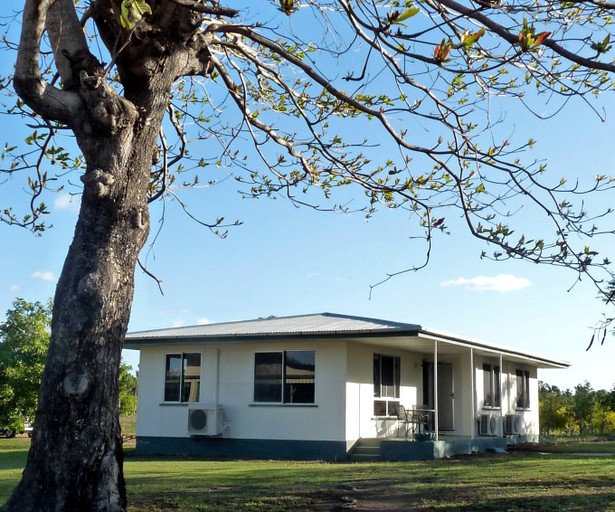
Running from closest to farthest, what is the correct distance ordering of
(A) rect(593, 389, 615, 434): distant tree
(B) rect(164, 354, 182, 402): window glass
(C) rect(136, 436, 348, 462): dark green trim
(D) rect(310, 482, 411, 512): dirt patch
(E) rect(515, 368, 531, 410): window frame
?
(D) rect(310, 482, 411, 512): dirt patch, (C) rect(136, 436, 348, 462): dark green trim, (B) rect(164, 354, 182, 402): window glass, (E) rect(515, 368, 531, 410): window frame, (A) rect(593, 389, 615, 434): distant tree

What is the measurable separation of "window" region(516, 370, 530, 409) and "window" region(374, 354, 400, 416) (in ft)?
25.6

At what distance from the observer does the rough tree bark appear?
6121 millimetres

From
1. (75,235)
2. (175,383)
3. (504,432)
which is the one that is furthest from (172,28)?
(504,432)

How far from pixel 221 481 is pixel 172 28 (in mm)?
6973

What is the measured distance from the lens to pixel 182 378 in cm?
2222

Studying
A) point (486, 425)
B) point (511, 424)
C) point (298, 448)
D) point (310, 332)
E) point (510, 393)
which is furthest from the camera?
point (510, 393)

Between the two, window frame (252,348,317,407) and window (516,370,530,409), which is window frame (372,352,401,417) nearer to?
window frame (252,348,317,407)

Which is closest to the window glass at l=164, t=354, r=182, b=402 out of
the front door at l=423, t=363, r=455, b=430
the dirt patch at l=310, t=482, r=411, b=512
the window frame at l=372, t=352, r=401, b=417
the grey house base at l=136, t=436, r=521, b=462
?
the grey house base at l=136, t=436, r=521, b=462

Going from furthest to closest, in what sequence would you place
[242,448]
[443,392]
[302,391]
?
[443,392]
[242,448]
[302,391]

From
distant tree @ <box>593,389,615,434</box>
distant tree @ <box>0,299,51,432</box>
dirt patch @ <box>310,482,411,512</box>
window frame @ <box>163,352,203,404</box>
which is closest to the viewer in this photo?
dirt patch @ <box>310,482,411,512</box>

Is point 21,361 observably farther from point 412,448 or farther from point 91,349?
point 91,349

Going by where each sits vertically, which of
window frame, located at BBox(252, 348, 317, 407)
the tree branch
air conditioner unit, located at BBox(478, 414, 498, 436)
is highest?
the tree branch

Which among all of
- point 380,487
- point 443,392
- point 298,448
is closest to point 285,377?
point 298,448

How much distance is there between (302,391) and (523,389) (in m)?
12.1
